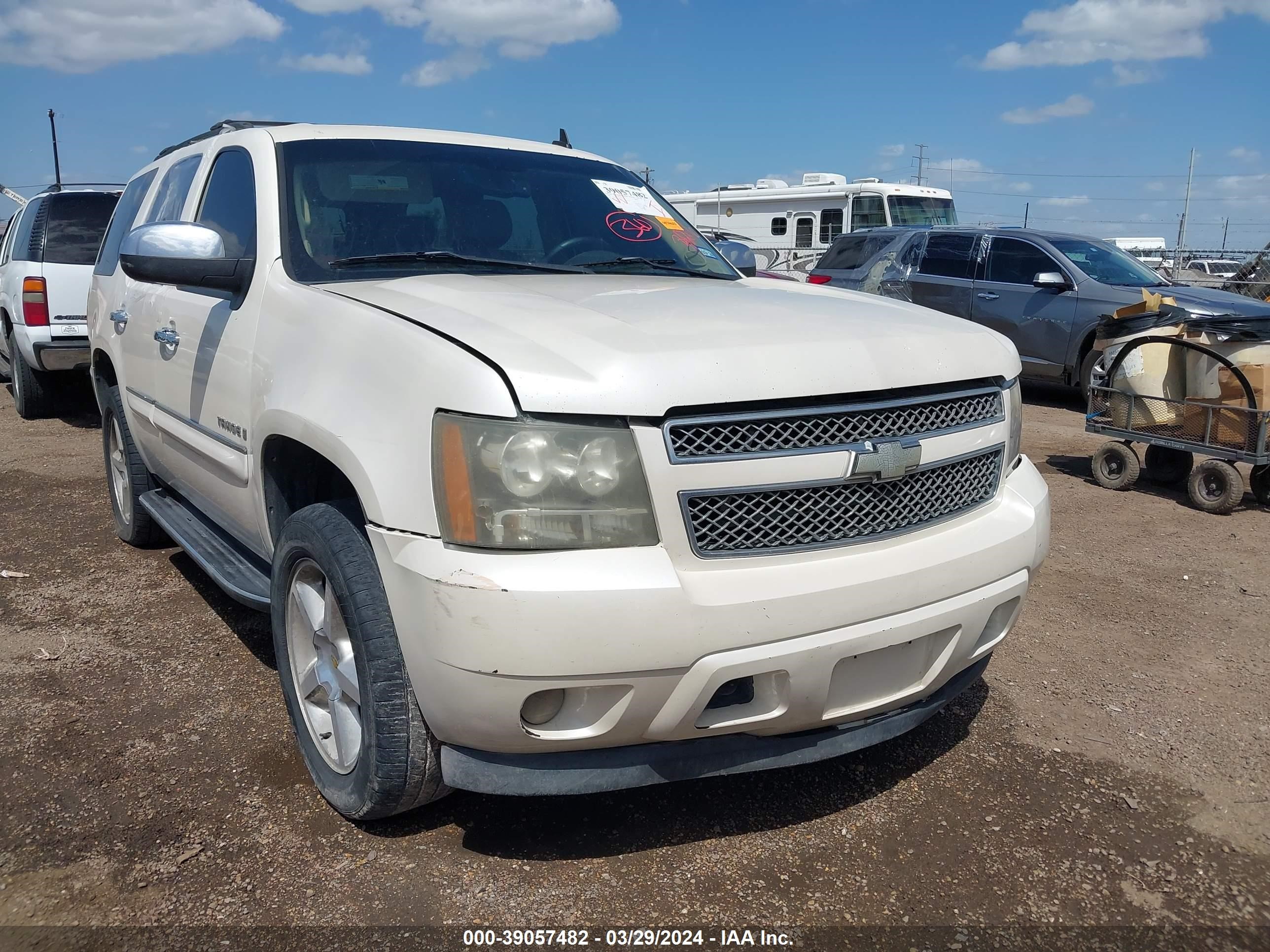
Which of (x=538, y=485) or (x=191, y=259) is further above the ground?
(x=191, y=259)

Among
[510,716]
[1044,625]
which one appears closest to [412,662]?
[510,716]

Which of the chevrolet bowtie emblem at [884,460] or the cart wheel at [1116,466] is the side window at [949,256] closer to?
the cart wheel at [1116,466]

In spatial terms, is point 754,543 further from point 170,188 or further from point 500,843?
point 170,188

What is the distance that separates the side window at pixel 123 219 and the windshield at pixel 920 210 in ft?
47.7

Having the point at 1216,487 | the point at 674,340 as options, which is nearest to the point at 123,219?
the point at 674,340

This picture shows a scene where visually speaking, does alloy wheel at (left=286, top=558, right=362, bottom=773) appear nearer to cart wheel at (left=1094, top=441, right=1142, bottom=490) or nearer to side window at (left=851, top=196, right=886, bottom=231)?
cart wheel at (left=1094, top=441, right=1142, bottom=490)

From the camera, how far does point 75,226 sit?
8781 millimetres

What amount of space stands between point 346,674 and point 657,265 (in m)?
1.80

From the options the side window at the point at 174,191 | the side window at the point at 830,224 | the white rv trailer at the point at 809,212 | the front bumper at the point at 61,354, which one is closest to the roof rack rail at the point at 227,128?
the side window at the point at 174,191

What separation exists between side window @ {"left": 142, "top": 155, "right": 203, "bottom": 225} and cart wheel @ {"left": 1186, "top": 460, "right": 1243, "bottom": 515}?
574 centimetres

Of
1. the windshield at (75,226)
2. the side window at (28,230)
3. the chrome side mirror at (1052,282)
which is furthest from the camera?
the chrome side mirror at (1052,282)

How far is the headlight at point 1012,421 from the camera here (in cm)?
279

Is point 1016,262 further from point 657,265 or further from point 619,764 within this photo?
point 619,764

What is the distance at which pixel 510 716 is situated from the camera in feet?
6.98
